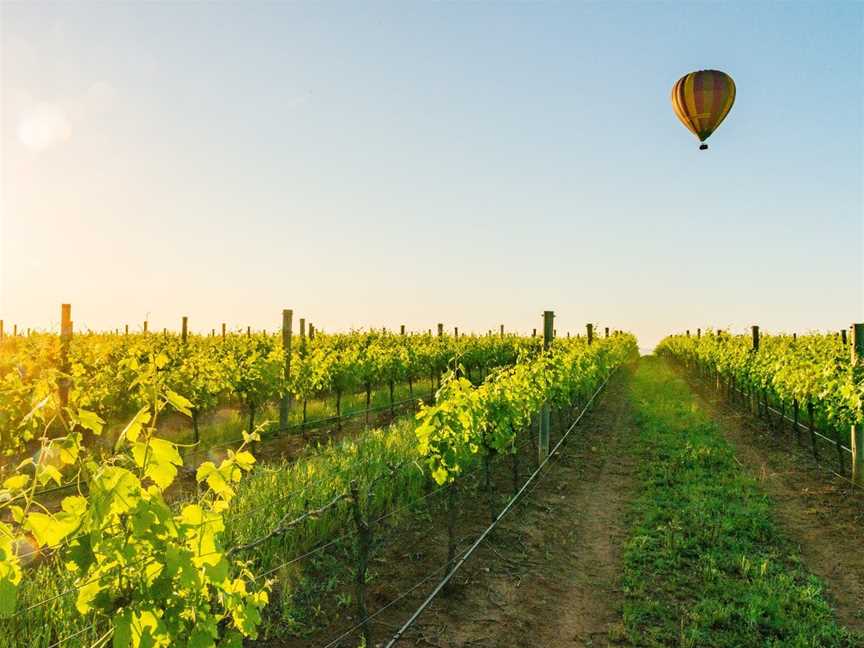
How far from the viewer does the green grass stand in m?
5.52

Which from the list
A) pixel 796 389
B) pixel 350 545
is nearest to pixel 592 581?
pixel 350 545

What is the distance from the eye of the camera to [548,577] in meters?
6.66

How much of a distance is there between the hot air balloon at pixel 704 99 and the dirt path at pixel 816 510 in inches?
293

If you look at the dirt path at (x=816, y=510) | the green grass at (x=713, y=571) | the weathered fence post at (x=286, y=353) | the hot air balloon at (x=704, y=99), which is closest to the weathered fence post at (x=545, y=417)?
the green grass at (x=713, y=571)

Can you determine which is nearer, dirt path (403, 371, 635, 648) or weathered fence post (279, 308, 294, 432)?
dirt path (403, 371, 635, 648)

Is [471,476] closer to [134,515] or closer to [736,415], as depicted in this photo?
[134,515]

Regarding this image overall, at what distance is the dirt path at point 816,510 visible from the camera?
21.7ft

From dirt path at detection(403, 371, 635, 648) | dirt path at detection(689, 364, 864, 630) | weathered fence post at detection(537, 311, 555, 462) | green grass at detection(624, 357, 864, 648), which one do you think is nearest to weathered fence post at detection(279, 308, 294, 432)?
weathered fence post at detection(537, 311, 555, 462)

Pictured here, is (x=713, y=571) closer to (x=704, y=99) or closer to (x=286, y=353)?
(x=286, y=353)

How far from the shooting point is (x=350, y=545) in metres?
6.85

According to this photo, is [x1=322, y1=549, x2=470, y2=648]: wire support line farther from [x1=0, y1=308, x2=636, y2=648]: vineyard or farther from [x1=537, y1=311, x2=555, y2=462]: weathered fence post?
[x1=537, y1=311, x2=555, y2=462]: weathered fence post

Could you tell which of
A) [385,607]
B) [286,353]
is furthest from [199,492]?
[286,353]

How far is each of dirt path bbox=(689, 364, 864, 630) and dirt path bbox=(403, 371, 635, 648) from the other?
2.08m

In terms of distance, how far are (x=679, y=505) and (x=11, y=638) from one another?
308 inches
